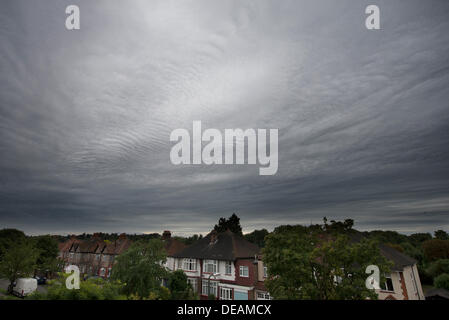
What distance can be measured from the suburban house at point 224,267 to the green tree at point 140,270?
12.2m

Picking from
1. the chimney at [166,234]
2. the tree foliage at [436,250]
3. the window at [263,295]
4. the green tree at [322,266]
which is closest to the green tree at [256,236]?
the chimney at [166,234]

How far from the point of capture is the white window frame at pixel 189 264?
43.0 m

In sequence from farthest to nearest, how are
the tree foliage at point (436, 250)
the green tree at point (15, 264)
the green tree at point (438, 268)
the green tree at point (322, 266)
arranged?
1. the tree foliage at point (436, 250)
2. the green tree at point (438, 268)
3. the green tree at point (15, 264)
4. the green tree at point (322, 266)

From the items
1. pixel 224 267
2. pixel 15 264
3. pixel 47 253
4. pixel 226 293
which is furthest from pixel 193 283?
pixel 47 253

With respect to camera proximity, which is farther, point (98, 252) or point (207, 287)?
point (98, 252)

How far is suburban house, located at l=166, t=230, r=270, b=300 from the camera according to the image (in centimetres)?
3441

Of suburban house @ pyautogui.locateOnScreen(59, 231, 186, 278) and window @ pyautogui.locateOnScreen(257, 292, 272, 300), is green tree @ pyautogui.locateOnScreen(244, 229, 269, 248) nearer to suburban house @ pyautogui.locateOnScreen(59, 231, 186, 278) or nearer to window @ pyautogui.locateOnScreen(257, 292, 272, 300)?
suburban house @ pyautogui.locateOnScreen(59, 231, 186, 278)

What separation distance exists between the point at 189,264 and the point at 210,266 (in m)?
5.66

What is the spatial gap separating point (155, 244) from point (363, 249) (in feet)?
74.7

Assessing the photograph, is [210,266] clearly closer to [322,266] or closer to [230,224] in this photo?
[322,266]

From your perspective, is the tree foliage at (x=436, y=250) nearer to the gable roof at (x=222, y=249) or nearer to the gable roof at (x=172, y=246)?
the gable roof at (x=222, y=249)

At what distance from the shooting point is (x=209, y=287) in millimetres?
38406
